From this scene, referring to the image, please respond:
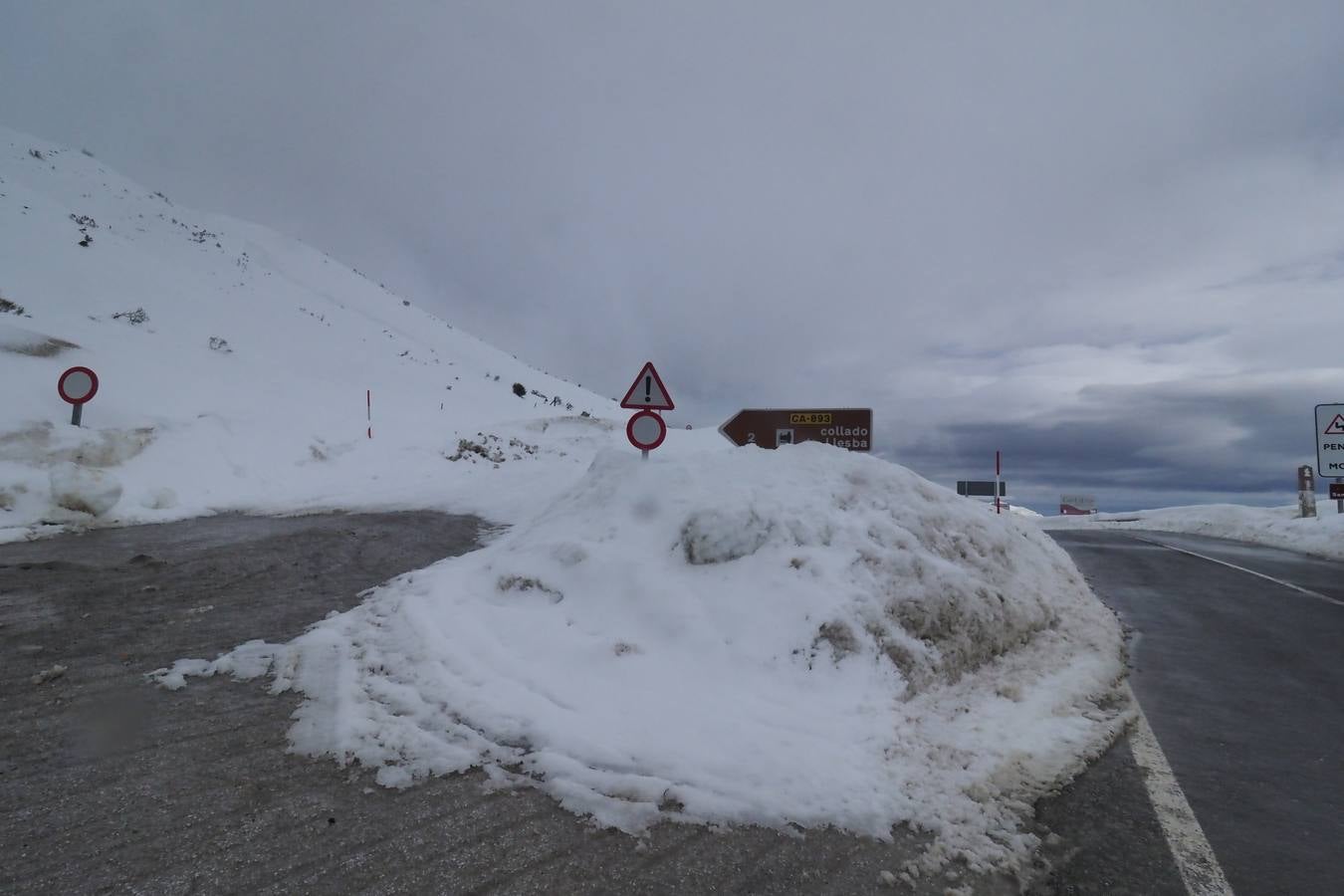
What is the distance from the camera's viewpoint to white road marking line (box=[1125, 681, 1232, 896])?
2705mm

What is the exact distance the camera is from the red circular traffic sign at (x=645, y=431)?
7793 mm

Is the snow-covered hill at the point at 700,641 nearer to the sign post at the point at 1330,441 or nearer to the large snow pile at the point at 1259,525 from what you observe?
the large snow pile at the point at 1259,525

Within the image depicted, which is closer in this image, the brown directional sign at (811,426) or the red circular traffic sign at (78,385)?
the brown directional sign at (811,426)

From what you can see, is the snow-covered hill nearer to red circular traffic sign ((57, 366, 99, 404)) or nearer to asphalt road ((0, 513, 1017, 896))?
asphalt road ((0, 513, 1017, 896))

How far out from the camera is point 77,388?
38.4ft

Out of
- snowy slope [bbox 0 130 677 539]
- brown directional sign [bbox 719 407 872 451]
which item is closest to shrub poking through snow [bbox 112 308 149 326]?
snowy slope [bbox 0 130 677 539]

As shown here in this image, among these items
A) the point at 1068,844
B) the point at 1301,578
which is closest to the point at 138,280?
the point at 1068,844

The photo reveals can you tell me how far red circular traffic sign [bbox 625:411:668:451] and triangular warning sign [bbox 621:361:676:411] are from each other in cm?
18

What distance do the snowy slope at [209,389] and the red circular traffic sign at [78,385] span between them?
1.57 feet

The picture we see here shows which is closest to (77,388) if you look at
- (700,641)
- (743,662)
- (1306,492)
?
(700,641)

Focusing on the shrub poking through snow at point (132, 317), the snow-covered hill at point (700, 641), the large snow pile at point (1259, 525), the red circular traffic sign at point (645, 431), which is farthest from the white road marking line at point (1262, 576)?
the shrub poking through snow at point (132, 317)

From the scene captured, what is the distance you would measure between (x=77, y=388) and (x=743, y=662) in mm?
13469

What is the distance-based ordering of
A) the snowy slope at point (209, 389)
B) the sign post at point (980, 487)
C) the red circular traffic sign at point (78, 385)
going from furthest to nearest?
the sign post at point (980, 487), the red circular traffic sign at point (78, 385), the snowy slope at point (209, 389)

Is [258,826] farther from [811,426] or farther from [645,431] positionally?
[811,426]
